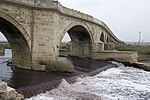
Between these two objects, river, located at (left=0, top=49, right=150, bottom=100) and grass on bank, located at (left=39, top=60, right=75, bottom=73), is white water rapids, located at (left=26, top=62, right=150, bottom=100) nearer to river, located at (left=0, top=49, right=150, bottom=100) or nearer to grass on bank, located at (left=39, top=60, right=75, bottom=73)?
river, located at (left=0, top=49, right=150, bottom=100)

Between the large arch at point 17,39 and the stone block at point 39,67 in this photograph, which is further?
the stone block at point 39,67

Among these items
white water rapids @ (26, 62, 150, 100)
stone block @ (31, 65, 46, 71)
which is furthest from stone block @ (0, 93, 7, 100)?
stone block @ (31, 65, 46, 71)

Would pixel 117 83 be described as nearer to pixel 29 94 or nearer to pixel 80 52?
pixel 29 94

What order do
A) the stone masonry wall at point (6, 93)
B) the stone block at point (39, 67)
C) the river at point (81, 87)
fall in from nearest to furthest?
the stone masonry wall at point (6, 93)
the river at point (81, 87)
the stone block at point (39, 67)

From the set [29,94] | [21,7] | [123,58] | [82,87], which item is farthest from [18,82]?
[123,58]

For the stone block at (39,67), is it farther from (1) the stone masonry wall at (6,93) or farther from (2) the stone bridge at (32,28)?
(1) the stone masonry wall at (6,93)

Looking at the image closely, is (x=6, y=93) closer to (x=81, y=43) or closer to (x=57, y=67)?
(x=57, y=67)

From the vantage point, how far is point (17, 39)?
18.6m

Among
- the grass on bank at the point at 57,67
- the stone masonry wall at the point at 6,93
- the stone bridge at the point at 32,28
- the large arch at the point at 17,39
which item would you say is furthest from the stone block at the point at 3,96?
the grass on bank at the point at 57,67

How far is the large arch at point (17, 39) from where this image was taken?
55.3ft

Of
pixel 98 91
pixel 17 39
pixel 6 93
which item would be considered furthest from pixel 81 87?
pixel 17 39

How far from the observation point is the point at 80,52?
33906mm

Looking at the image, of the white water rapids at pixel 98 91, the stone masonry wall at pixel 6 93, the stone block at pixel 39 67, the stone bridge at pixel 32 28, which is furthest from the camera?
the stone block at pixel 39 67

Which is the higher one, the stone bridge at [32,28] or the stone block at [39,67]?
the stone bridge at [32,28]
